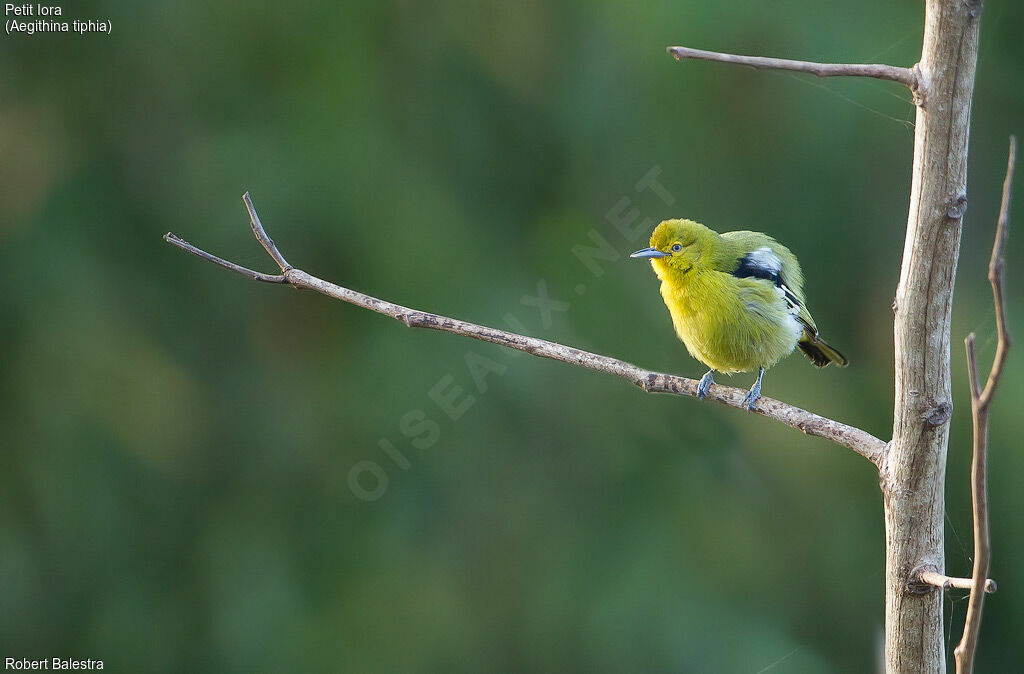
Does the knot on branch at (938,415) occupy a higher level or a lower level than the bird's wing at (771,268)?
lower

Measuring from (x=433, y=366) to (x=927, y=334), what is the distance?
3721 mm

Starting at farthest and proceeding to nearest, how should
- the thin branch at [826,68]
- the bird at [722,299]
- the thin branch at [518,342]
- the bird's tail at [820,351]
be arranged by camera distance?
1. the bird's tail at [820,351]
2. the bird at [722,299]
3. the thin branch at [518,342]
4. the thin branch at [826,68]

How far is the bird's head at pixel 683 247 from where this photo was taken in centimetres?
247

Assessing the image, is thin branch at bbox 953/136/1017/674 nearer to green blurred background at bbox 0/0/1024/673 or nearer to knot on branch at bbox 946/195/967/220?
knot on branch at bbox 946/195/967/220

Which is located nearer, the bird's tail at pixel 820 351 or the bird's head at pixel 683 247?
the bird's head at pixel 683 247

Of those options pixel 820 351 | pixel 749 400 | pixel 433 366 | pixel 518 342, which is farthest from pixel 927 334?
pixel 433 366

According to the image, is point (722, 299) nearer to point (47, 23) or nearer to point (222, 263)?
point (222, 263)

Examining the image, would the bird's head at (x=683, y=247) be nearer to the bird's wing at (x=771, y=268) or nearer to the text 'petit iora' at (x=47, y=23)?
the bird's wing at (x=771, y=268)

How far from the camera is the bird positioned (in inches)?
96.3

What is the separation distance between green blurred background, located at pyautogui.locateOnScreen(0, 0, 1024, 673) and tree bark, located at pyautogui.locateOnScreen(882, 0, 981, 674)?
3.37 meters

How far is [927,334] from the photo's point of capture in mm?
1326

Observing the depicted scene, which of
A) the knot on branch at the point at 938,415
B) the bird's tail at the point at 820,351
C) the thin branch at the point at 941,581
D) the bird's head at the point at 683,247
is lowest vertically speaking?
the thin branch at the point at 941,581

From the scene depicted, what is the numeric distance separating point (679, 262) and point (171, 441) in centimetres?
333

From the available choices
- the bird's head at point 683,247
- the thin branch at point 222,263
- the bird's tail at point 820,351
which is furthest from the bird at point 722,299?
the thin branch at point 222,263
